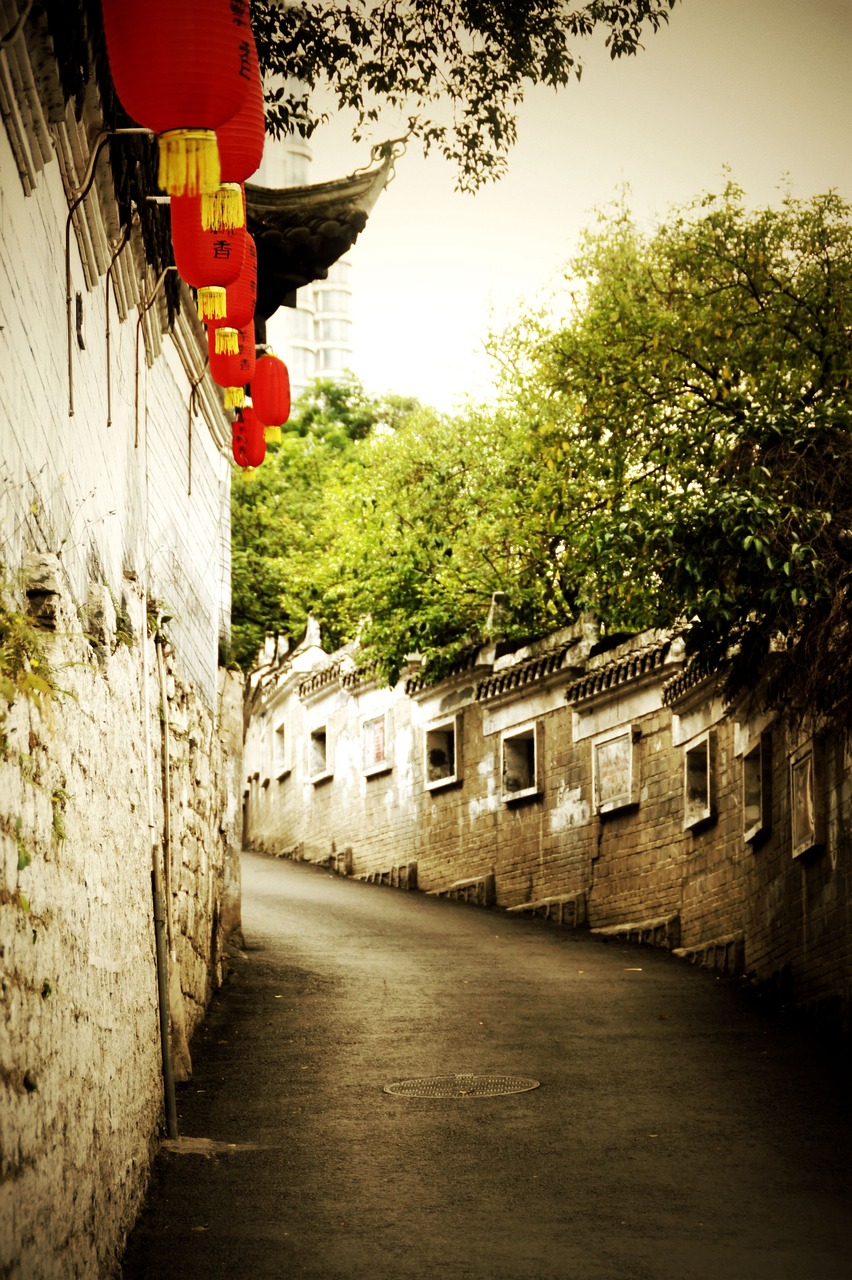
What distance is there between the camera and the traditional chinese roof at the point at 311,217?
1275 cm

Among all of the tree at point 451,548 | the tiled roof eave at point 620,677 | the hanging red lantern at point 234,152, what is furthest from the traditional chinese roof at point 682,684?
the hanging red lantern at point 234,152

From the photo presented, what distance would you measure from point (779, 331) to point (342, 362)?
2786 inches

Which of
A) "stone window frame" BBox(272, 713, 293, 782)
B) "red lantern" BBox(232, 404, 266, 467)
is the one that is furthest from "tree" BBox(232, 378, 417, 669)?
"red lantern" BBox(232, 404, 266, 467)

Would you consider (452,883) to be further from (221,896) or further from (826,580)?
(826,580)

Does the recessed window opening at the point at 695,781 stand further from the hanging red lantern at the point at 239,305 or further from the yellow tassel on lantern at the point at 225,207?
the yellow tassel on lantern at the point at 225,207

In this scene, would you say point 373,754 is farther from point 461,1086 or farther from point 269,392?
point 461,1086

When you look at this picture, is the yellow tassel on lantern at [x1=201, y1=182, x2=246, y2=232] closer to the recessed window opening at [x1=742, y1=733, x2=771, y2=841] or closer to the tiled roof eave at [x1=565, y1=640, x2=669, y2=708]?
the recessed window opening at [x1=742, y1=733, x2=771, y2=841]

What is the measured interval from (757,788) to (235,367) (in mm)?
8282

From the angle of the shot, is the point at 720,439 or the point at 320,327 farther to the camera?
the point at 320,327

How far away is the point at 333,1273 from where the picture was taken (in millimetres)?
6660

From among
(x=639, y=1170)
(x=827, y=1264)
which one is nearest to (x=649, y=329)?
(x=639, y=1170)

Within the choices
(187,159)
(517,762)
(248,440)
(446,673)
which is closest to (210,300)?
(187,159)

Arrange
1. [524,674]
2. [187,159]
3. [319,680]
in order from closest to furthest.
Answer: [187,159], [524,674], [319,680]

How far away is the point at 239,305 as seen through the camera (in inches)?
356
